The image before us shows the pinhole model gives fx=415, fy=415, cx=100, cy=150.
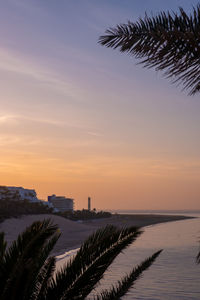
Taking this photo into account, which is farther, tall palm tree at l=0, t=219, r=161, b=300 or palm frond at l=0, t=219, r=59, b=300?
tall palm tree at l=0, t=219, r=161, b=300

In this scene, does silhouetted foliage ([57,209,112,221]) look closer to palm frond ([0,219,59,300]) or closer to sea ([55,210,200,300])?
sea ([55,210,200,300])

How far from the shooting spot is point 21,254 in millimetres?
4539

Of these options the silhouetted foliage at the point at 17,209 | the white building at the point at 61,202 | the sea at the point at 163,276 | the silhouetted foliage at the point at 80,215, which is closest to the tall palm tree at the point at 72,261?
the sea at the point at 163,276

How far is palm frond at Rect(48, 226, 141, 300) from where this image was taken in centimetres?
444

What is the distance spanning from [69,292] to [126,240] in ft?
2.92

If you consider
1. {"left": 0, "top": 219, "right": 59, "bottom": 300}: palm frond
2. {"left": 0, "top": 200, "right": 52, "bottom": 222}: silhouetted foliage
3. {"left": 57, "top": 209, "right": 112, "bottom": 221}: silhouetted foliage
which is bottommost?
{"left": 57, "top": 209, "right": 112, "bottom": 221}: silhouetted foliage

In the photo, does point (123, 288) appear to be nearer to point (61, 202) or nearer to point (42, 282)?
point (42, 282)

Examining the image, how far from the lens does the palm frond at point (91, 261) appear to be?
14.6ft

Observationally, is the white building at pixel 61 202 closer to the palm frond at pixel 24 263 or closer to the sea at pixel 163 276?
the sea at pixel 163 276

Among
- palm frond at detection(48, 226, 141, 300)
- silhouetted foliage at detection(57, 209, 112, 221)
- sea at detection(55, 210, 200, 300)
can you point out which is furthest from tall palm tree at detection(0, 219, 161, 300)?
silhouetted foliage at detection(57, 209, 112, 221)

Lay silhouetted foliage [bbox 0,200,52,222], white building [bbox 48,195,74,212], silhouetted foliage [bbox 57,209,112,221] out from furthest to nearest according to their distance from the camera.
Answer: white building [bbox 48,195,74,212] → silhouetted foliage [bbox 57,209,112,221] → silhouetted foliage [bbox 0,200,52,222]

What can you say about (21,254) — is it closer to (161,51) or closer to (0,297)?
(0,297)

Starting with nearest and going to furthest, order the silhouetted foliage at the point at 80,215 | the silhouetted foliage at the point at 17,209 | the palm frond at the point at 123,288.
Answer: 1. the palm frond at the point at 123,288
2. the silhouetted foliage at the point at 17,209
3. the silhouetted foliage at the point at 80,215

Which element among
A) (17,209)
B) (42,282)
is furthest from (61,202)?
(42,282)
